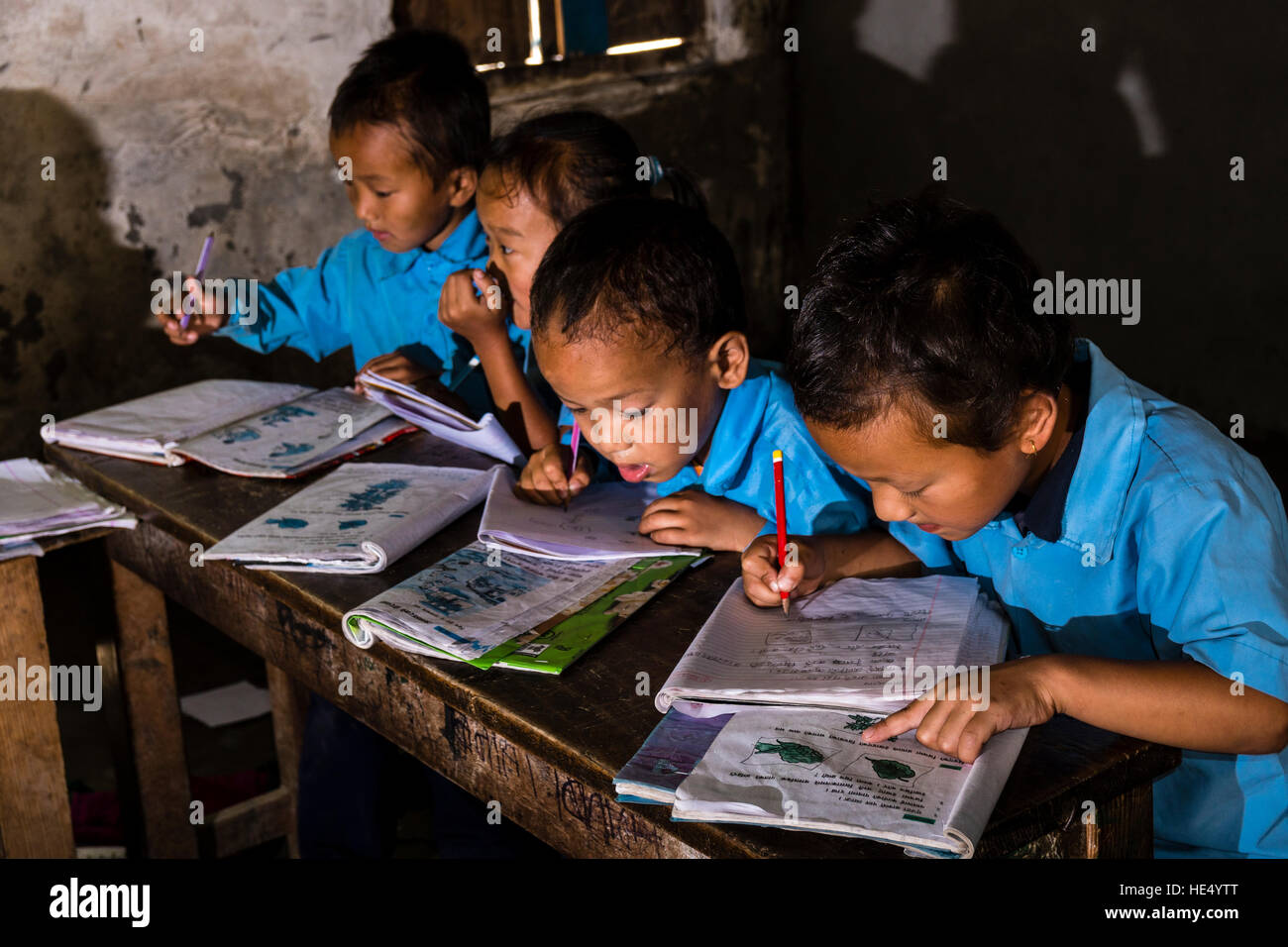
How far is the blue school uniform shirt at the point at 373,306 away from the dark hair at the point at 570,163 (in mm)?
474

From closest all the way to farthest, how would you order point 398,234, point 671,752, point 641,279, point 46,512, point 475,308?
point 671,752
point 641,279
point 46,512
point 475,308
point 398,234

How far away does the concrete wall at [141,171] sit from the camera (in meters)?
3.33

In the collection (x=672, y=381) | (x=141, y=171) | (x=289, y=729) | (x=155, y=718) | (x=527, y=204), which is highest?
(x=141, y=171)

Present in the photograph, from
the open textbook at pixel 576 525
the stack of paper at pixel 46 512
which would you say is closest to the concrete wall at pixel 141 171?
the stack of paper at pixel 46 512

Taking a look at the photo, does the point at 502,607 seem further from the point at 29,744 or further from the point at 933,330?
the point at 29,744

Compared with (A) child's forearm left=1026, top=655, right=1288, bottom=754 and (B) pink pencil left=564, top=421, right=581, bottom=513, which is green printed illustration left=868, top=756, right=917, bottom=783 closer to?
(A) child's forearm left=1026, top=655, right=1288, bottom=754

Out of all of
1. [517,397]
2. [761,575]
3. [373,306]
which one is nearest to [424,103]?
[373,306]

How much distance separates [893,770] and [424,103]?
74.3 inches

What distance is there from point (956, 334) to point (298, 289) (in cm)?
193

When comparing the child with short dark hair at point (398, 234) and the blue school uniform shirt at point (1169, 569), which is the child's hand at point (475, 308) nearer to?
the child with short dark hair at point (398, 234)

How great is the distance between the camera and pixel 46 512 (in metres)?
2.04

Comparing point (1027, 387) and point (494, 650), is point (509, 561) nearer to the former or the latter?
point (494, 650)
